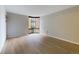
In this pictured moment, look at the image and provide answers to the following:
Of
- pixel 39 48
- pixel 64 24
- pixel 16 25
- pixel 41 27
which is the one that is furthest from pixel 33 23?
pixel 39 48

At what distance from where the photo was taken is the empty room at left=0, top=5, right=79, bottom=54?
5595mm

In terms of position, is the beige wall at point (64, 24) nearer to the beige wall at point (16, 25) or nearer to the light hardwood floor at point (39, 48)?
the light hardwood floor at point (39, 48)

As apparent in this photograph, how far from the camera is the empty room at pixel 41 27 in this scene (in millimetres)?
5595

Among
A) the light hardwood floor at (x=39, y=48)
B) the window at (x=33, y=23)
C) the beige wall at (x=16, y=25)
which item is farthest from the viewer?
the window at (x=33, y=23)

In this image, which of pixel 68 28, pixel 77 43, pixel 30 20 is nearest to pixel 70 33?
pixel 68 28

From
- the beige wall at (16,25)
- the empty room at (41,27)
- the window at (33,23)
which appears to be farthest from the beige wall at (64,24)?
the beige wall at (16,25)

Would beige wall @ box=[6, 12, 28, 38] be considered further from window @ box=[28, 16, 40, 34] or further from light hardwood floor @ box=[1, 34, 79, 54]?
light hardwood floor @ box=[1, 34, 79, 54]

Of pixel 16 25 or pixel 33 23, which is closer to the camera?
pixel 16 25

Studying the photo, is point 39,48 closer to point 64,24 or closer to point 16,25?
point 64,24

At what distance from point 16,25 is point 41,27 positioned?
209 centimetres

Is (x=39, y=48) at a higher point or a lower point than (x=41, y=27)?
lower

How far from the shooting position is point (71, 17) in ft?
20.7

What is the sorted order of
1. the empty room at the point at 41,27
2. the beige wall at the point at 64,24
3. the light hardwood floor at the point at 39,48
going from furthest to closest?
the beige wall at the point at 64,24
the empty room at the point at 41,27
the light hardwood floor at the point at 39,48

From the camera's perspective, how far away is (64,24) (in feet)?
22.8
